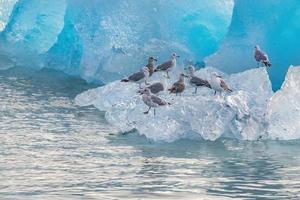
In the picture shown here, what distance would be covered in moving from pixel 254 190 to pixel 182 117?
237cm

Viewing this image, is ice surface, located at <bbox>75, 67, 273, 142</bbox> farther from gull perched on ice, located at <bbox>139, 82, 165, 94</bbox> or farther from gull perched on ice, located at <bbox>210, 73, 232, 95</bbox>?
gull perched on ice, located at <bbox>139, 82, 165, 94</bbox>

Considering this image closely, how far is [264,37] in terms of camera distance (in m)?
11.8

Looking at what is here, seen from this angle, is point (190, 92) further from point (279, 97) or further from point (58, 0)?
point (58, 0)

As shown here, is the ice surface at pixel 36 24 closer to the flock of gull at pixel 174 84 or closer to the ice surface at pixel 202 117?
the flock of gull at pixel 174 84

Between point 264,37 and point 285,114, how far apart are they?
2640mm

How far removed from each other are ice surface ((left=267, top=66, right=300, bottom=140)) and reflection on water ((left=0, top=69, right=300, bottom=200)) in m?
0.16

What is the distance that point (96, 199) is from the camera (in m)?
6.38

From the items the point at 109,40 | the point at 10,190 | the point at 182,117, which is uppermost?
the point at 109,40

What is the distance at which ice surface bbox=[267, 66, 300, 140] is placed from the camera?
919 cm

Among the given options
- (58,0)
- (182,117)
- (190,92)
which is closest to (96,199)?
(182,117)

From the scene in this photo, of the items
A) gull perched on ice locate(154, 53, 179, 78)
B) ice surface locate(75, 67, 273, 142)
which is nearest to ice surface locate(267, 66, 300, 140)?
ice surface locate(75, 67, 273, 142)

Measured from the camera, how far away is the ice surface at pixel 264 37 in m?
11.4

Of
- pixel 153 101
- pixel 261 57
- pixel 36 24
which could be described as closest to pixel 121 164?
pixel 153 101

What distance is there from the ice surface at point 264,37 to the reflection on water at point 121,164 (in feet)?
7.63
